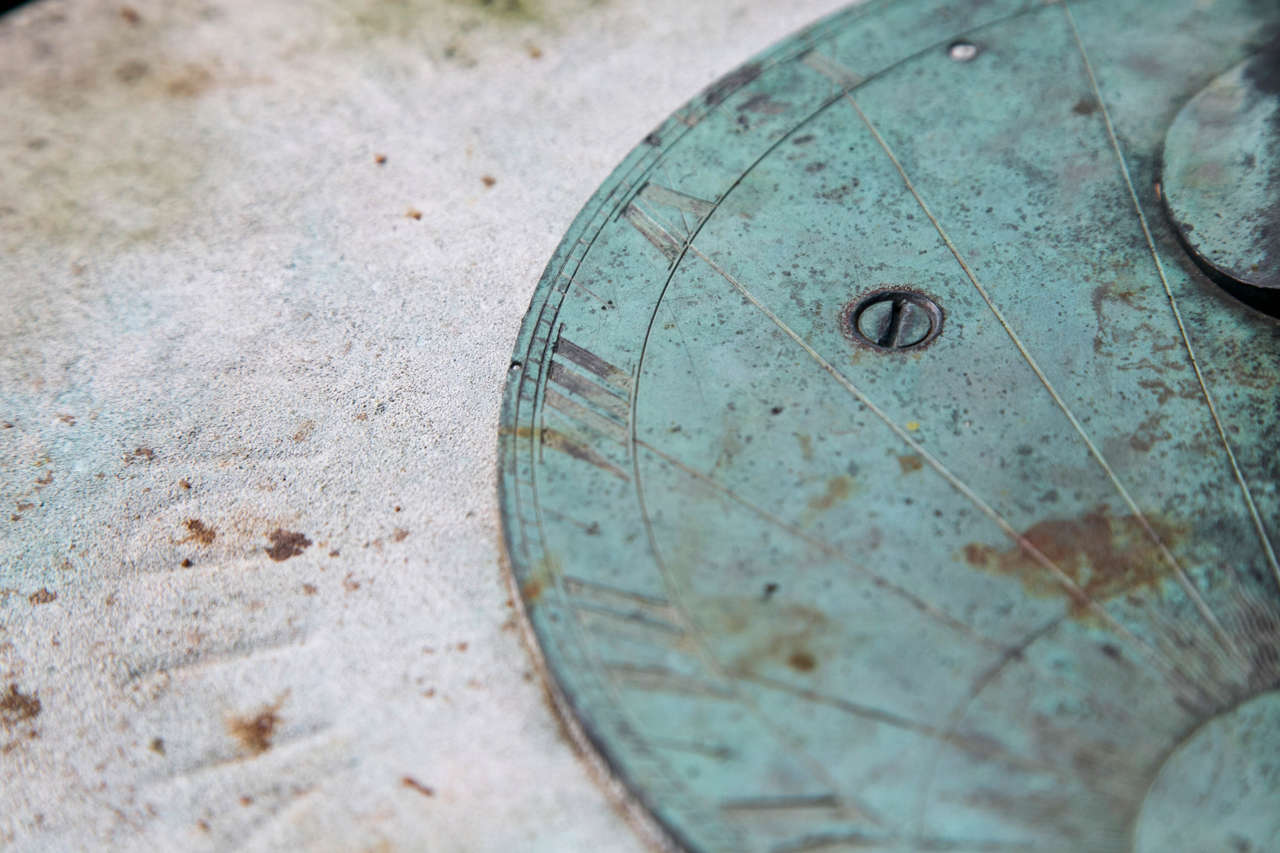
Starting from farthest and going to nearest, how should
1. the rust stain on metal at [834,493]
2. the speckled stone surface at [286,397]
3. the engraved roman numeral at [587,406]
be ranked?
the engraved roman numeral at [587,406] → the rust stain on metal at [834,493] → the speckled stone surface at [286,397]

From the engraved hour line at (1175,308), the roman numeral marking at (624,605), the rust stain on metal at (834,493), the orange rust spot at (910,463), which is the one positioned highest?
the engraved hour line at (1175,308)

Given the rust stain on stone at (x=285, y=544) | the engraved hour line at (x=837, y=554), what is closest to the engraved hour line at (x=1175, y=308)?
the engraved hour line at (x=837, y=554)

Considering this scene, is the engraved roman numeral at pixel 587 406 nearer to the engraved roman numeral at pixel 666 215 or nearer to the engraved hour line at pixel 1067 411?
the engraved roman numeral at pixel 666 215

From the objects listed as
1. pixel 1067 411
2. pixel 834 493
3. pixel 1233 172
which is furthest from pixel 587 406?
pixel 1233 172

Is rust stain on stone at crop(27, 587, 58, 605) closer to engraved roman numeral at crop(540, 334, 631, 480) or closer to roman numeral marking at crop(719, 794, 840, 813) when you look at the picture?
engraved roman numeral at crop(540, 334, 631, 480)

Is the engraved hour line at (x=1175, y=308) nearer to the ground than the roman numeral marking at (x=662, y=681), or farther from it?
farther from it

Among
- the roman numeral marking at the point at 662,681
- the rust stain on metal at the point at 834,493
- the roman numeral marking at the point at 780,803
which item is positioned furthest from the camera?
the rust stain on metal at the point at 834,493

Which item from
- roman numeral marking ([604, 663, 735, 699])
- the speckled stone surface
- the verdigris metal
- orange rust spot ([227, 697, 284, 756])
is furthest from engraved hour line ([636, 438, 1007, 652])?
the verdigris metal

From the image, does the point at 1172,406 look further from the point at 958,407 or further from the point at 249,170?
the point at 249,170
